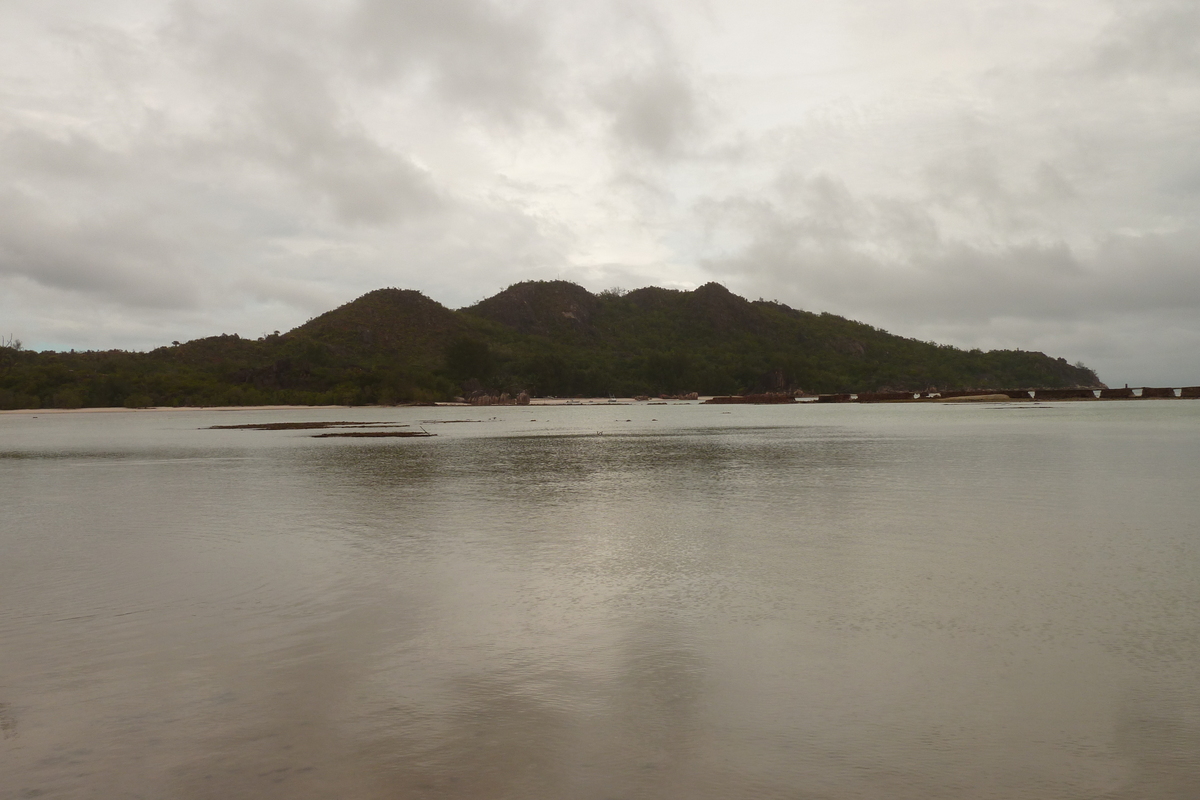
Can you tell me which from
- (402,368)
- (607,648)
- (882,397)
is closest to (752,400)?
(882,397)

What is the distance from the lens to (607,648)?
786 centimetres

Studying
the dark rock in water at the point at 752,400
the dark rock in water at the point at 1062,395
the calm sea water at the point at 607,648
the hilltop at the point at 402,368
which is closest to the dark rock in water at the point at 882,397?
the dark rock in water at the point at 752,400

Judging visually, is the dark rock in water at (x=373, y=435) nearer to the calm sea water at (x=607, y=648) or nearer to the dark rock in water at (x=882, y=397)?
the calm sea water at (x=607, y=648)

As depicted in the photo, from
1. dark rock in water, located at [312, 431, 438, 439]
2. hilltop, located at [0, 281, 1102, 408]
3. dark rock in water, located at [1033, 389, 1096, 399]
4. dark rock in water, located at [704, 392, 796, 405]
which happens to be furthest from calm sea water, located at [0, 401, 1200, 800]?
dark rock in water, located at [704, 392, 796, 405]

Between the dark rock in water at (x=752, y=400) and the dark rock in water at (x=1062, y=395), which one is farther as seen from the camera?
the dark rock in water at (x=752, y=400)

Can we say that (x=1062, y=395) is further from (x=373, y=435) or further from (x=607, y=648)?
(x=607, y=648)

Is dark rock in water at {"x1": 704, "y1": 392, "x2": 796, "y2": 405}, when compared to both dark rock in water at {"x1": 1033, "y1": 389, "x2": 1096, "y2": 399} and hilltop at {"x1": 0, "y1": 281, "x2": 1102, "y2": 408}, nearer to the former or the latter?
hilltop at {"x1": 0, "y1": 281, "x2": 1102, "y2": 408}

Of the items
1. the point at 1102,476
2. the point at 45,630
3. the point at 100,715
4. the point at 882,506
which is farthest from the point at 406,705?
the point at 1102,476

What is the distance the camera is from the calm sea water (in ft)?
17.5

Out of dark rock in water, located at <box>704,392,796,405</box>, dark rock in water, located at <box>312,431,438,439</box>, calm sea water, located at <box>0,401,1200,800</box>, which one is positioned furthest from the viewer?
dark rock in water, located at <box>704,392,796,405</box>

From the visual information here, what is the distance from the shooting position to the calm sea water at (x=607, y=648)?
5340mm

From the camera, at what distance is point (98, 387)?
102m

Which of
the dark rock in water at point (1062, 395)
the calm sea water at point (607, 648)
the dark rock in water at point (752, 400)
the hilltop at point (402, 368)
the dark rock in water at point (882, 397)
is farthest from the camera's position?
the dark rock in water at point (752, 400)

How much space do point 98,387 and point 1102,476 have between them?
11011 centimetres
